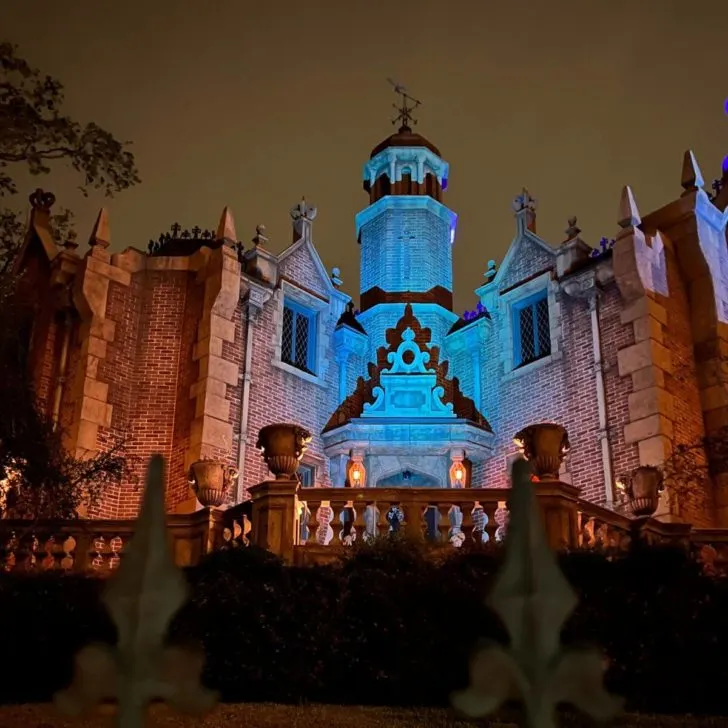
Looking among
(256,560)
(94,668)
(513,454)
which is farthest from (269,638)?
(513,454)

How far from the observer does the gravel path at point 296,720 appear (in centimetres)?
799

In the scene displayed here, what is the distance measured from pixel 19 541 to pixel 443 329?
14.7 meters

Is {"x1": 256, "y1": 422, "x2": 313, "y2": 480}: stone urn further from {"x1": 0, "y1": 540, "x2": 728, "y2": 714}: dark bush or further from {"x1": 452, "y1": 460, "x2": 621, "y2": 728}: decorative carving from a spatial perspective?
{"x1": 452, "y1": 460, "x2": 621, "y2": 728}: decorative carving

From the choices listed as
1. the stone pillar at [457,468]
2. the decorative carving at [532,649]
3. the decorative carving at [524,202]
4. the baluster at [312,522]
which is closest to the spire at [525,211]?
the decorative carving at [524,202]

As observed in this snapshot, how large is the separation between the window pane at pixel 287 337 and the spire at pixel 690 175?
9909mm

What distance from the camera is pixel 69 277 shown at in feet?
67.3

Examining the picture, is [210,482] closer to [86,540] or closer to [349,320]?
[86,540]

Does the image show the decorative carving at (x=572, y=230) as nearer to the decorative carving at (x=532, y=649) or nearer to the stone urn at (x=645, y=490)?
the stone urn at (x=645, y=490)

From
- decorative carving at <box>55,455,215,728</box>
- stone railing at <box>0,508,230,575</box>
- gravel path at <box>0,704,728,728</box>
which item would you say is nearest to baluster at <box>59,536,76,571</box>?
stone railing at <box>0,508,230,575</box>

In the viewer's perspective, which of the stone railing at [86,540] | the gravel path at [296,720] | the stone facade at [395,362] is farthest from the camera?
the stone facade at [395,362]

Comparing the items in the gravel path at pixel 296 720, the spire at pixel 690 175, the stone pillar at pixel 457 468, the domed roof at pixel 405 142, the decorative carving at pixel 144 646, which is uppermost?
the domed roof at pixel 405 142

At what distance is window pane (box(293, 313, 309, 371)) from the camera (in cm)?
2272

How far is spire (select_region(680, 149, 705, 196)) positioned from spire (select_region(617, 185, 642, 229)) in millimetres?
1493

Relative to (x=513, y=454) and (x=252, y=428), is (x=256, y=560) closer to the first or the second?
(x=252, y=428)
